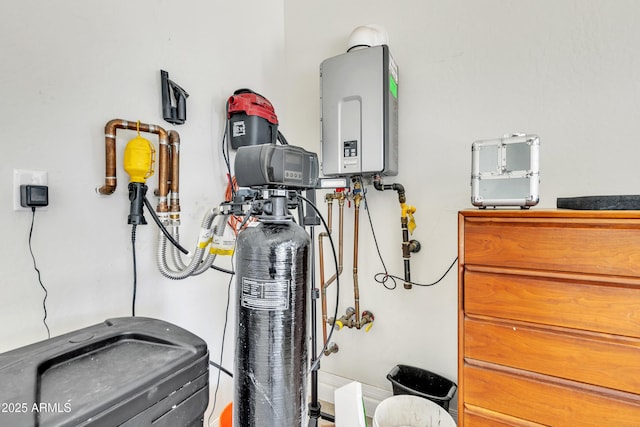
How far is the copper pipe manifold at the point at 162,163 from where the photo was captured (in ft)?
3.83

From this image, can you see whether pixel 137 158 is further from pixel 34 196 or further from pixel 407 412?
pixel 407 412

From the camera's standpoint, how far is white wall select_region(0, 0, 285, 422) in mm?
990

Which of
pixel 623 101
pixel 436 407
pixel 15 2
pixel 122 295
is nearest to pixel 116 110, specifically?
pixel 15 2

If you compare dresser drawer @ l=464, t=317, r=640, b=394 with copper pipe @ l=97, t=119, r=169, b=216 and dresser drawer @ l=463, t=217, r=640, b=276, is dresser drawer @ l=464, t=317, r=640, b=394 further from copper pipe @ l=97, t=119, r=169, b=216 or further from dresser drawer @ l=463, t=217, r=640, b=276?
copper pipe @ l=97, t=119, r=169, b=216

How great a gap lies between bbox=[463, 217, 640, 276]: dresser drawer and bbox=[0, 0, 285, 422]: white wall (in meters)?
1.27

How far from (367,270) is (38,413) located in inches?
63.7

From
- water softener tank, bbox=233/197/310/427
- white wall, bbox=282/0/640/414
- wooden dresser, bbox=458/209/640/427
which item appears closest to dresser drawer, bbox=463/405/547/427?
wooden dresser, bbox=458/209/640/427

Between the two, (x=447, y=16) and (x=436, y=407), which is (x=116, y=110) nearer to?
(x=447, y=16)

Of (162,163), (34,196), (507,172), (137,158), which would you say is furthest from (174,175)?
(507,172)

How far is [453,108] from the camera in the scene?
1676 mm

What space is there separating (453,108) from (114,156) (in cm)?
159

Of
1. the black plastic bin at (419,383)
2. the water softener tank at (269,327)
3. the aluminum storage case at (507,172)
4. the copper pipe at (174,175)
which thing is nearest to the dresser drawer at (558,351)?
the aluminum storage case at (507,172)

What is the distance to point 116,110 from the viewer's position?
4.04ft

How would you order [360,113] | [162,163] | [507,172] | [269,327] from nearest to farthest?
[269,327], [507,172], [162,163], [360,113]
